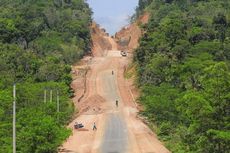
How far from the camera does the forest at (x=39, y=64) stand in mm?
49406

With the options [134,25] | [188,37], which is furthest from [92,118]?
[134,25]

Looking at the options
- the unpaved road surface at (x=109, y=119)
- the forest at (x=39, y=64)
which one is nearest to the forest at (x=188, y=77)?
the unpaved road surface at (x=109, y=119)

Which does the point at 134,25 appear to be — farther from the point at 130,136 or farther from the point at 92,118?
the point at 130,136

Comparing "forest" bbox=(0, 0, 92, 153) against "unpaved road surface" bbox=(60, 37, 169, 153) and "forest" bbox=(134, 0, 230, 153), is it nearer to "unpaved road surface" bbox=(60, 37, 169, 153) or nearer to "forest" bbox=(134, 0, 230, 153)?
"unpaved road surface" bbox=(60, 37, 169, 153)

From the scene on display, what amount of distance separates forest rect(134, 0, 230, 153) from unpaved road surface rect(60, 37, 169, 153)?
2690 mm

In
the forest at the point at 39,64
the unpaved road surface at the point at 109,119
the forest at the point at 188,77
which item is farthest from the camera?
the unpaved road surface at the point at 109,119

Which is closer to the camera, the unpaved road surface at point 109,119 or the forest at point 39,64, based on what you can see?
the forest at point 39,64

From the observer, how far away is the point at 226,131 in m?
40.1

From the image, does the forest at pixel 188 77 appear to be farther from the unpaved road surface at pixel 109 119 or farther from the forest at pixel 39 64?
the forest at pixel 39 64

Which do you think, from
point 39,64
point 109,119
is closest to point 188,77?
point 109,119

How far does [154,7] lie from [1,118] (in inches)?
5211

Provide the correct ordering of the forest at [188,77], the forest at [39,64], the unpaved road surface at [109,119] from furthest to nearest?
the unpaved road surface at [109,119] → the forest at [39,64] → the forest at [188,77]

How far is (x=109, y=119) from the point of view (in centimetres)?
9319

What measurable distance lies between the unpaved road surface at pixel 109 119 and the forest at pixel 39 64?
3988mm
